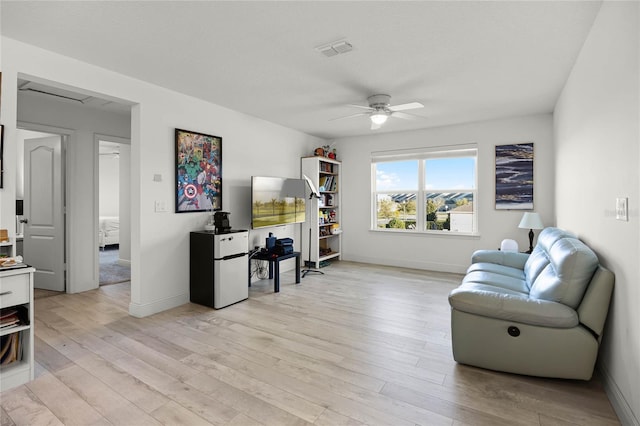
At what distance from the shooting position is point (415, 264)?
591 cm

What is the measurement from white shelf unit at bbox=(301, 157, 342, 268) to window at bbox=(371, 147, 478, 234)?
757 mm

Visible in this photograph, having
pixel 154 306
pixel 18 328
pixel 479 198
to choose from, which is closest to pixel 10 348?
pixel 18 328

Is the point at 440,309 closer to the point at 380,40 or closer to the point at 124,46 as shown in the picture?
the point at 380,40

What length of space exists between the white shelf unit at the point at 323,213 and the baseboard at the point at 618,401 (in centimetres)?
415

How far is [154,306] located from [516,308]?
345 centimetres

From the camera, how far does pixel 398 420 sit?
1.87m

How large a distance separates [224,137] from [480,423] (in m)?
4.05

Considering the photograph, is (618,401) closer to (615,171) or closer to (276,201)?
(615,171)

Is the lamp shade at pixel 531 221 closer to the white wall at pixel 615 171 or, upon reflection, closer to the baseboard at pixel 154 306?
the white wall at pixel 615 171

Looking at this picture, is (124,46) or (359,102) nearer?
(124,46)

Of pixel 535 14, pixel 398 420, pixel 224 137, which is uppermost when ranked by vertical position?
pixel 535 14

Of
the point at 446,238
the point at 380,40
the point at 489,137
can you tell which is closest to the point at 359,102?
the point at 380,40

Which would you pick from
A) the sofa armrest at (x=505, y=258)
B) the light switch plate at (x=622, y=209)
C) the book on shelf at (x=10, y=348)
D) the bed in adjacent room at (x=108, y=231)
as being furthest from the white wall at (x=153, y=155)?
the bed in adjacent room at (x=108, y=231)

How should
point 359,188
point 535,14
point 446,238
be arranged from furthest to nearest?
point 359,188, point 446,238, point 535,14
